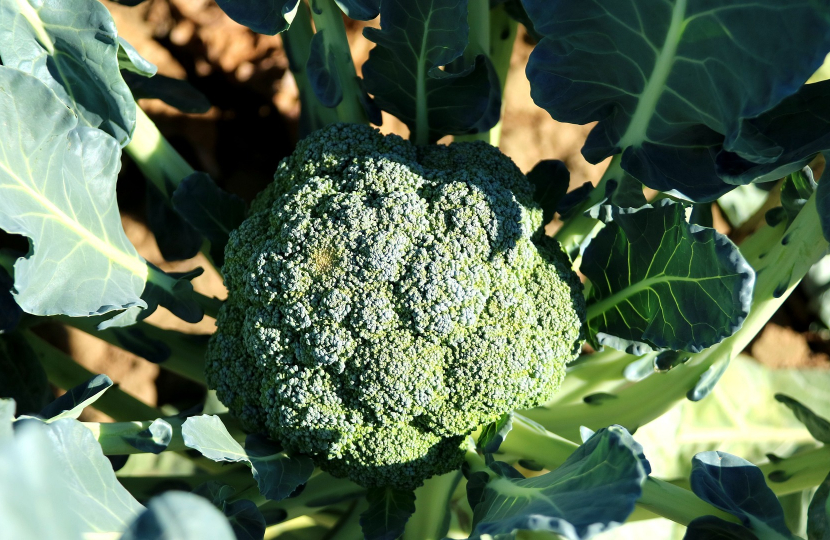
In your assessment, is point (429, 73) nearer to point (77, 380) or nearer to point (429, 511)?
point (429, 511)

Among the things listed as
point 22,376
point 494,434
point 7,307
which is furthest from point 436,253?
point 22,376

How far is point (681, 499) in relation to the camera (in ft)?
3.19

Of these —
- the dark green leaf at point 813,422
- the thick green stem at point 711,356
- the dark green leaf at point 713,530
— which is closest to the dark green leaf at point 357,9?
the thick green stem at point 711,356

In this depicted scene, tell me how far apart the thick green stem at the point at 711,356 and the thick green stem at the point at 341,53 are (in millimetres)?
724

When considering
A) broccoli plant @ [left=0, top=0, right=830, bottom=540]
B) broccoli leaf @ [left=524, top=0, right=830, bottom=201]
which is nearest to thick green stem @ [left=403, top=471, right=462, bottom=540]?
broccoli plant @ [left=0, top=0, right=830, bottom=540]

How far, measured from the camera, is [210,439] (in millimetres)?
959

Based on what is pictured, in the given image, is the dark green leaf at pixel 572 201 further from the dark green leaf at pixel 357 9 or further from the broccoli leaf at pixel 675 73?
the dark green leaf at pixel 357 9

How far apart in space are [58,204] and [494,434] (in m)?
0.78

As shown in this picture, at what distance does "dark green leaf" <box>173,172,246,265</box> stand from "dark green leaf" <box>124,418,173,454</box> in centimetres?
41

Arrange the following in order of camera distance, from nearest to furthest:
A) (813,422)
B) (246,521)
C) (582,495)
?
(582,495) < (246,521) < (813,422)

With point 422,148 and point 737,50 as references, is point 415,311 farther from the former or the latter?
point 737,50

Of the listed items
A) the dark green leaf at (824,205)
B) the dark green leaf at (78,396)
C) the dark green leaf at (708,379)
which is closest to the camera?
the dark green leaf at (824,205)

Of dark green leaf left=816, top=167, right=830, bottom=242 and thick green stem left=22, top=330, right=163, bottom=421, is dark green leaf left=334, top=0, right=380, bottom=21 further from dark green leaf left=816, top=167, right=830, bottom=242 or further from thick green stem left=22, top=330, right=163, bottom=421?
thick green stem left=22, top=330, right=163, bottom=421

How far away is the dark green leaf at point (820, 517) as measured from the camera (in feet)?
3.07
